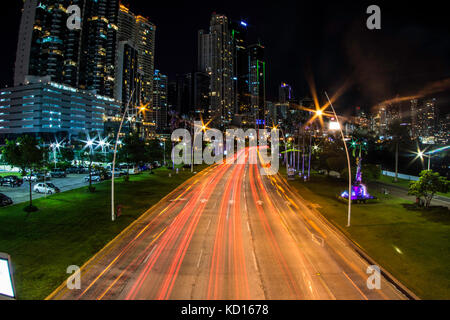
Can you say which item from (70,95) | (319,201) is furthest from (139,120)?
(319,201)

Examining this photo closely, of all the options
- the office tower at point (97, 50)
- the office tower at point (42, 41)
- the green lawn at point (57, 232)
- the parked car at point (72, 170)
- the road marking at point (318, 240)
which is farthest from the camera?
the office tower at point (97, 50)

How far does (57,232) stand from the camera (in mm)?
19969

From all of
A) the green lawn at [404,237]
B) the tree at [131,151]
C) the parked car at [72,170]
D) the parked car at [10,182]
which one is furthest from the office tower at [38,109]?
the green lawn at [404,237]

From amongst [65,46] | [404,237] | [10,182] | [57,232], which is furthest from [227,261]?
[65,46]

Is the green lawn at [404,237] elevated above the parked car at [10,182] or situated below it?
below

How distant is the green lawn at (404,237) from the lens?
44.8 feet

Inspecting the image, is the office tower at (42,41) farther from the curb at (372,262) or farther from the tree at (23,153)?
the curb at (372,262)

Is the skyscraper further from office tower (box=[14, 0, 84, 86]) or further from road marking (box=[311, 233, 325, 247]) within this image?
road marking (box=[311, 233, 325, 247])

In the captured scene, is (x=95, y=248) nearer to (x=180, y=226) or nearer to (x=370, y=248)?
(x=180, y=226)

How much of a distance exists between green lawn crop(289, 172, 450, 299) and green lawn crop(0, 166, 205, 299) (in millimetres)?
17907

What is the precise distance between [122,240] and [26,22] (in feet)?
621

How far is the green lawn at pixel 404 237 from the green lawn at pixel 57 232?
17907mm

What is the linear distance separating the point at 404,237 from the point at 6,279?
2357 cm

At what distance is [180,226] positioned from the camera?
22.3m
